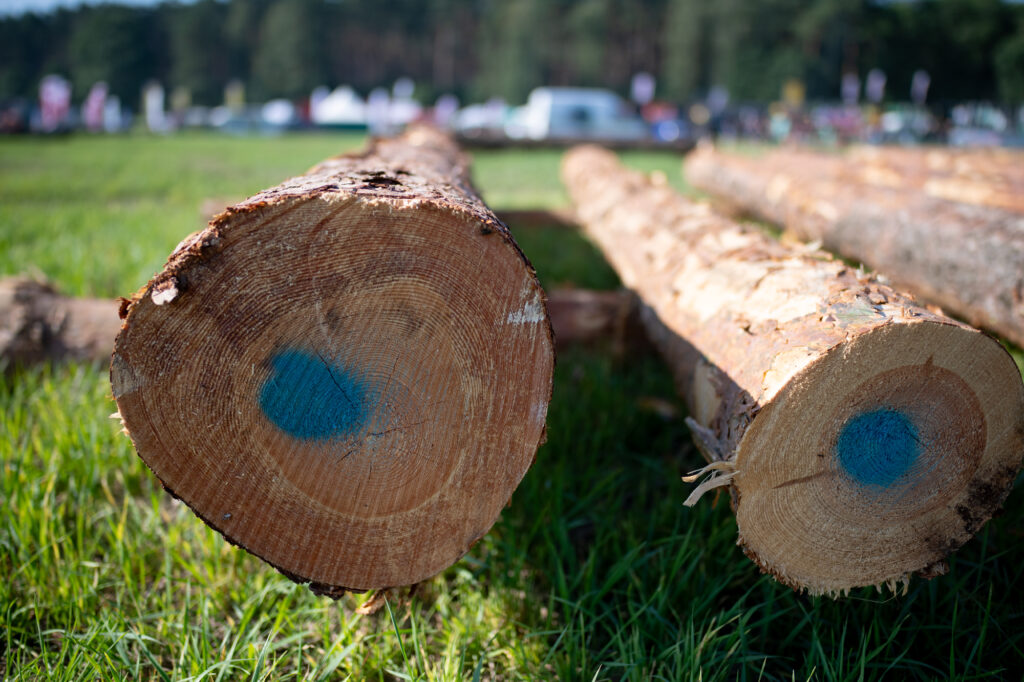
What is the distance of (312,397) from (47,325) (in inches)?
85.6

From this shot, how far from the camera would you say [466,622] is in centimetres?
166

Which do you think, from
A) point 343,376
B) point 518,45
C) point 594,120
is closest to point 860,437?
point 343,376

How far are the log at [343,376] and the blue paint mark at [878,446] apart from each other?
24.7 inches

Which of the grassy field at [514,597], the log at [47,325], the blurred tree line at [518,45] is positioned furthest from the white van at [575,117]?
the grassy field at [514,597]

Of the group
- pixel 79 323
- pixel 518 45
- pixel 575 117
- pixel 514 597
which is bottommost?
pixel 514 597

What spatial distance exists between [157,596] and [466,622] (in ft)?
2.64

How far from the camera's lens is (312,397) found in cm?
130

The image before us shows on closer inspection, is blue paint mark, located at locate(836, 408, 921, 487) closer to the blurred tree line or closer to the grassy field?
the grassy field

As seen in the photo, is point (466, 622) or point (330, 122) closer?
point (466, 622)

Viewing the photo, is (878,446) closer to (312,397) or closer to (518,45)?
(312,397)

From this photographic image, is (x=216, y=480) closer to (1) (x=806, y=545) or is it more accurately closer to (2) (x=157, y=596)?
(2) (x=157, y=596)

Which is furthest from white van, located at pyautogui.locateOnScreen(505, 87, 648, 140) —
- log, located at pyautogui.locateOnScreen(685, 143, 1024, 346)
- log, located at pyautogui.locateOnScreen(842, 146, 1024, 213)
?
log, located at pyautogui.locateOnScreen(685, 143, 1024, 346)

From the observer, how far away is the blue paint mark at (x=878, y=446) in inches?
54.0

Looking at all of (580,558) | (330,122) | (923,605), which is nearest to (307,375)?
(580,558)
